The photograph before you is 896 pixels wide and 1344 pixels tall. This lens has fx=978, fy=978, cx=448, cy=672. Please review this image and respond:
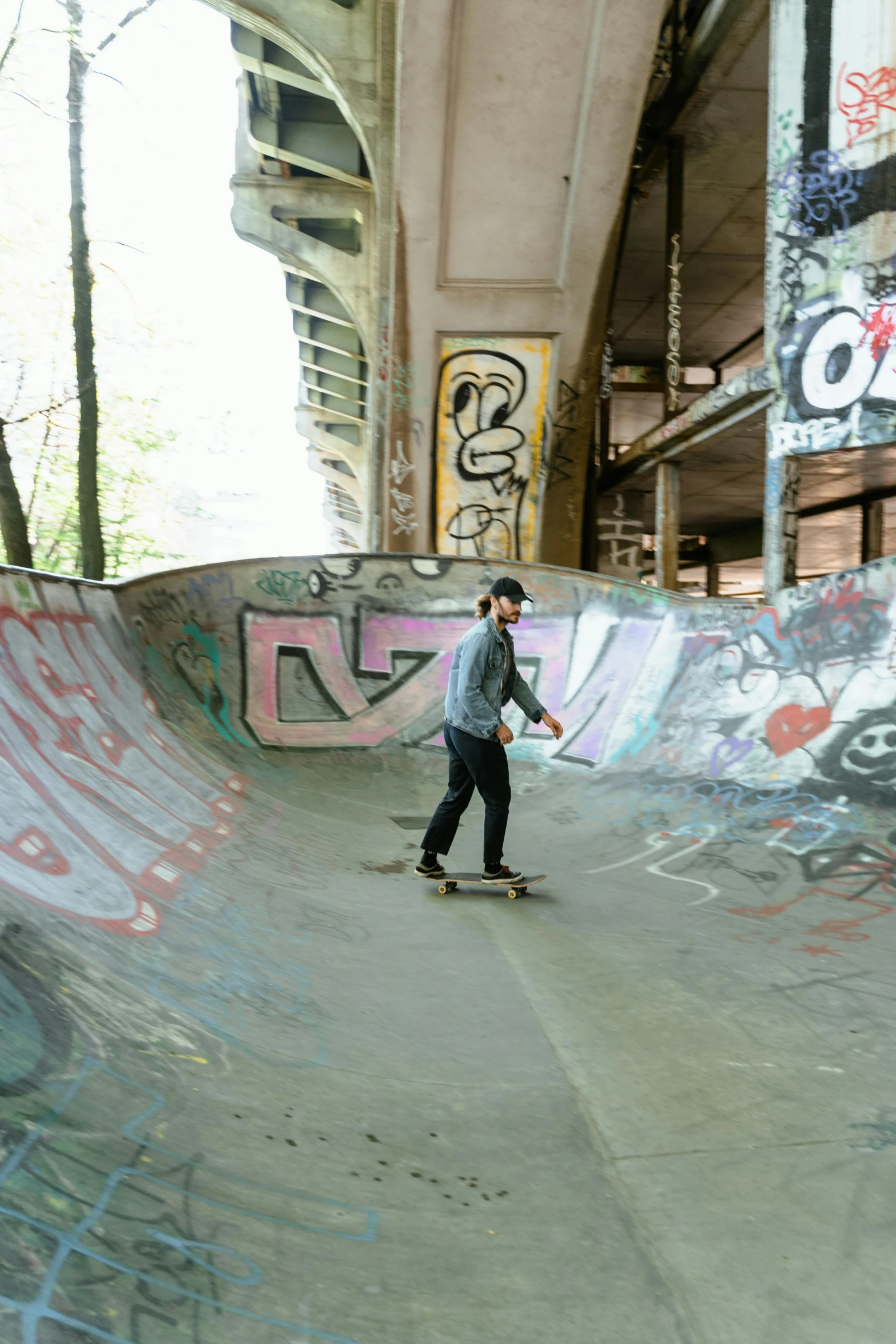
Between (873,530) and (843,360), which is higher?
(843,360)

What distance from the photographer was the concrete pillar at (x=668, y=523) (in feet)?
48.2

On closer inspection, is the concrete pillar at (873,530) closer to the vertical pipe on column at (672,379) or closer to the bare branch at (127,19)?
the vertical pipe on column at (672,379)

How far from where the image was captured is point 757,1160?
314 centimetres

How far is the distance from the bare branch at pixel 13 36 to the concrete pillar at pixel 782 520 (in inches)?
536

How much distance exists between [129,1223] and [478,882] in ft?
14.4

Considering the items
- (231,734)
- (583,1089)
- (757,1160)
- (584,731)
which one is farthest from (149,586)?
(757,1160)

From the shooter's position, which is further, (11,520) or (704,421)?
(11,520)

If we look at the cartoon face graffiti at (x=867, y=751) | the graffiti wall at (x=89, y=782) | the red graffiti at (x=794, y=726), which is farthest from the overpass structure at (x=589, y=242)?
the graffiti wall at (x=89, y=782)

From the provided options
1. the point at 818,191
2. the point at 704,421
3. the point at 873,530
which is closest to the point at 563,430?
the point at 704,421

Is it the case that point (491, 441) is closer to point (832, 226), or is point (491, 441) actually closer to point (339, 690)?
point (339, 690)

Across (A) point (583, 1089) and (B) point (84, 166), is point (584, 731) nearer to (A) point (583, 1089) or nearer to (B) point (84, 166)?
(A) point (583, 1089)

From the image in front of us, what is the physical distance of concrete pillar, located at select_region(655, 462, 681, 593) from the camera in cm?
1470

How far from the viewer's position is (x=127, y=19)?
1650 centimetres

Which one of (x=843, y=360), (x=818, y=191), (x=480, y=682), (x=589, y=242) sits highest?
(x=589, y=242)
